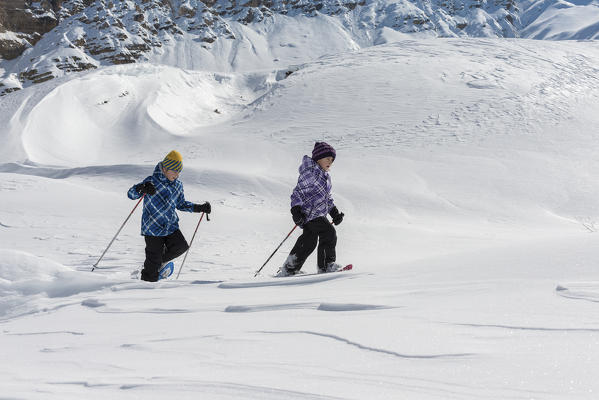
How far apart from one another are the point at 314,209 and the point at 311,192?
6.4 inches

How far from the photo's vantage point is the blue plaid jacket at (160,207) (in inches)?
162

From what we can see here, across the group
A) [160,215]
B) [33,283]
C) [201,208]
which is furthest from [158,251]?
[33,283]

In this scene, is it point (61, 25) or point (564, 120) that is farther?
point (61, 25)

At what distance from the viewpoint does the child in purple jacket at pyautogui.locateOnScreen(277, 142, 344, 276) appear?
167 inches

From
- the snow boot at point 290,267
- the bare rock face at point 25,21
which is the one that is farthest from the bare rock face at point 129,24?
the snow boot at point 290,267

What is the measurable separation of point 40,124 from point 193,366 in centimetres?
2309

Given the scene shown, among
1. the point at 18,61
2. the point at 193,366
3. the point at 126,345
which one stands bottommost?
the point at 18,61

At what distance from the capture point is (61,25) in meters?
90.6

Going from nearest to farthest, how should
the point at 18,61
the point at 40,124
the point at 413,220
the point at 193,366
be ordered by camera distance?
the point at 193,366 → the point at 413,220 → the point at 40,124 → the point at 18,61

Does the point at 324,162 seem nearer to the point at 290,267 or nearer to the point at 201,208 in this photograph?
the point at 290,267

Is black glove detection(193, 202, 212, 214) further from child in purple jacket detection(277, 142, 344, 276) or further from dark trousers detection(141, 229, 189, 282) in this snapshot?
child in purple jacket detection(277, 142, 344, 276)

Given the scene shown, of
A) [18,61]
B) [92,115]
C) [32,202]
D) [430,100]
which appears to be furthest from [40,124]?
[18,61]

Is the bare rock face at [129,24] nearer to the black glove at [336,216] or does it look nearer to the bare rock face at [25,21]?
the bare rock face at [25,21]

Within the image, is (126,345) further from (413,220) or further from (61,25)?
(61,25)
